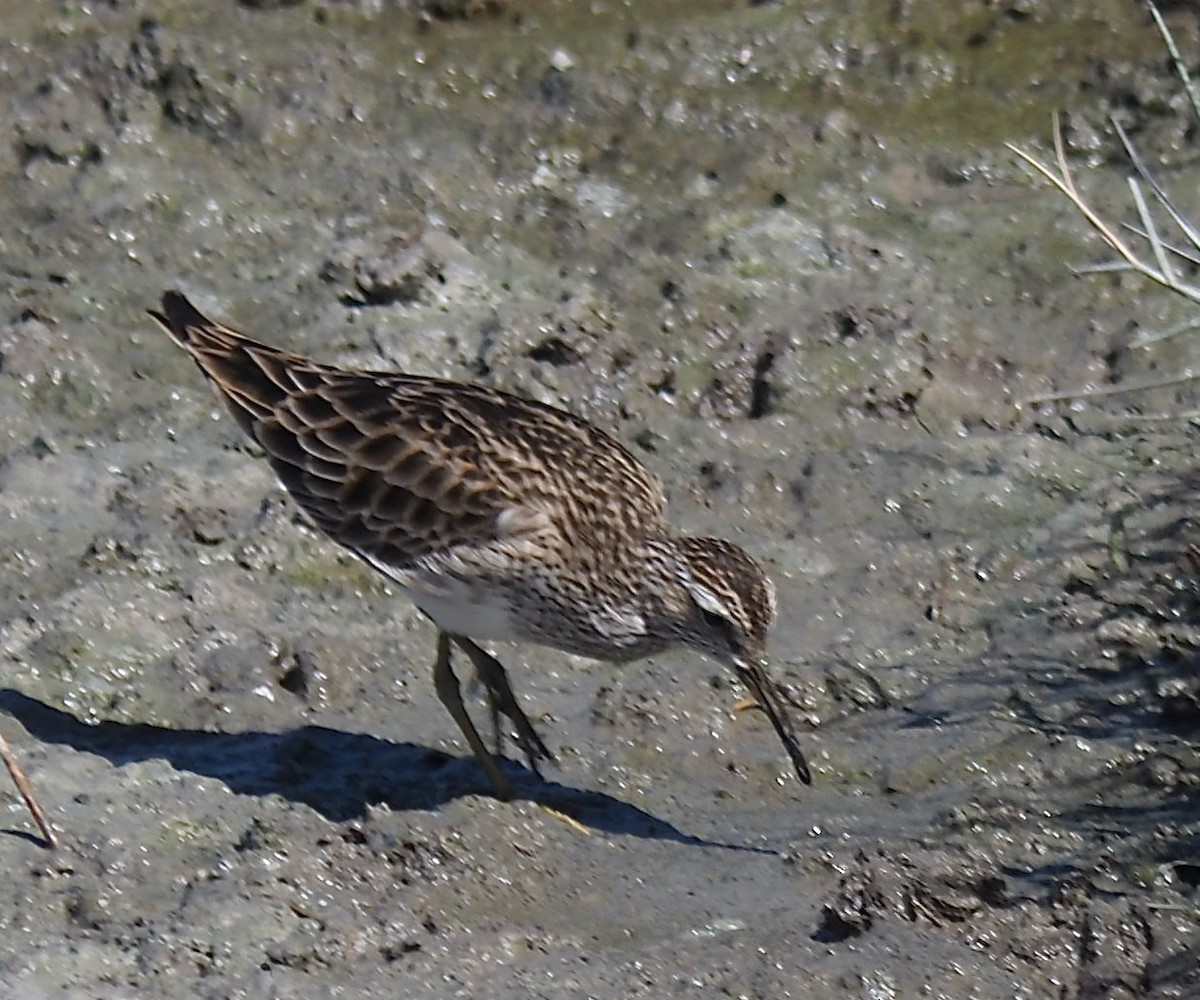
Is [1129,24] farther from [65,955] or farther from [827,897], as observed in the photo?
[65,955]

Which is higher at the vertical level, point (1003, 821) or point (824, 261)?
point (824, 261)

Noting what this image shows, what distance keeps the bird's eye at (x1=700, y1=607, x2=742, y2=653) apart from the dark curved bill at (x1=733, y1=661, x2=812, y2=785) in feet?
0.18

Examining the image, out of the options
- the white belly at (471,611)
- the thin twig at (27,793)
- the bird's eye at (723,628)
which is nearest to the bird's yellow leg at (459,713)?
the white belly at (471,611)

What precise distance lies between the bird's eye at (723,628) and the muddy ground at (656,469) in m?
0.47

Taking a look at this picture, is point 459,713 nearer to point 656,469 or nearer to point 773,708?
point 773,708

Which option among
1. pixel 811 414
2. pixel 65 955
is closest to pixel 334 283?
pixel 811 414

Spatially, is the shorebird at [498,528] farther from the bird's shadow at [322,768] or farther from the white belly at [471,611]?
the bird's shadow at [322,768]

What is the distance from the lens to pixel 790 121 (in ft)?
31.4

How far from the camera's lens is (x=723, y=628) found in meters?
6.36

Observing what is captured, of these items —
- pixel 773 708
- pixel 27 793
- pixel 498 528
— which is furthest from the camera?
pixel 498 528

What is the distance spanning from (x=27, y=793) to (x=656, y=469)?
288 cm

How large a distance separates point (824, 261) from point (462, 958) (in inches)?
156

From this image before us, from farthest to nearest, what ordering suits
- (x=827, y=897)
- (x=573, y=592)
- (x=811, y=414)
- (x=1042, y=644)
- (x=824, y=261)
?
(x=824, y=261) < (x=811, y=414) < (x=1042, y=644) < (x=573, y=592) < (x=827, y=897)

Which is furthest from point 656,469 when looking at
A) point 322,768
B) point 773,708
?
point 322,768
